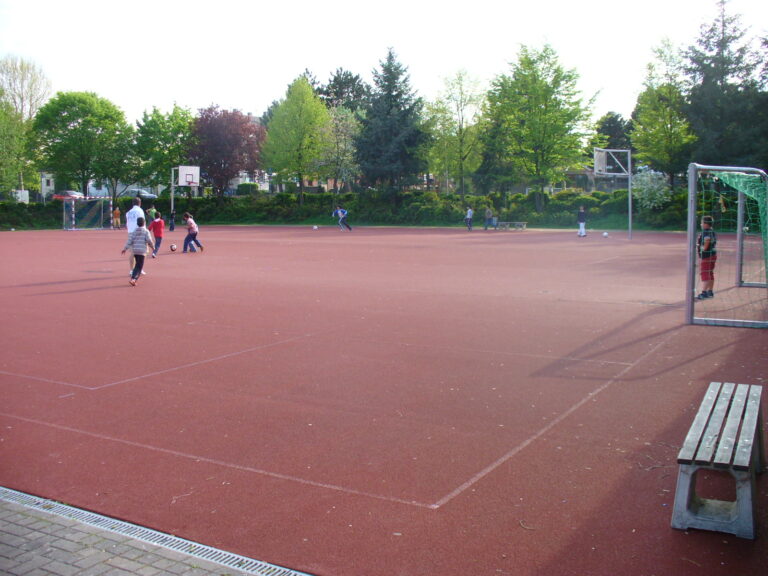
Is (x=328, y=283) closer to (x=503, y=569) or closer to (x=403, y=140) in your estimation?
(x=503, y=569)

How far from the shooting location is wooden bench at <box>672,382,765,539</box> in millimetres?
4109

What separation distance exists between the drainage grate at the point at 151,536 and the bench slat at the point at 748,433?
2.57 meters

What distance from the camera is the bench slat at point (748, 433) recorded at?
4.08 meters

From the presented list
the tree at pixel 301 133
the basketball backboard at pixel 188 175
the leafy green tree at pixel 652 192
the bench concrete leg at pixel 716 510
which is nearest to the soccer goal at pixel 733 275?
the bench concrete leg at pixel 716 510

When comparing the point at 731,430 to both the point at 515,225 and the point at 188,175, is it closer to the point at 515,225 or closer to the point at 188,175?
the point at 515,225

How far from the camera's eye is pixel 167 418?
6.62 metres

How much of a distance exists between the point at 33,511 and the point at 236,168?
211 feet

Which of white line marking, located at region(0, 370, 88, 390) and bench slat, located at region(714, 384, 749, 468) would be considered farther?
white line marking, located at region(0, 370, 88, 390)

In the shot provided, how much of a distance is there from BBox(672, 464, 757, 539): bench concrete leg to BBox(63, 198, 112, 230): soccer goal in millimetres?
54057

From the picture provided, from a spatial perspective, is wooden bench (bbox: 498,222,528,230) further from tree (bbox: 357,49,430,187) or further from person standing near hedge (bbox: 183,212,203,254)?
person standing near hedge (bbox: 183,212,203,254)

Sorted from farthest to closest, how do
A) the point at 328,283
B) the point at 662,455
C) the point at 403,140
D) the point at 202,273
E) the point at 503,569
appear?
the point at 403,140 → the point at 202,273 → the point at 328,283 → the point at 662,455 → the point at 503,569

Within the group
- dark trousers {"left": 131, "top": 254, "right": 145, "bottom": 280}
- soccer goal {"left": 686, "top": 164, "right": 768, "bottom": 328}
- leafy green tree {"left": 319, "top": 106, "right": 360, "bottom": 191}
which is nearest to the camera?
soccer goal {"left": 686, "top": 164, "right": 768, "bottom": 328}

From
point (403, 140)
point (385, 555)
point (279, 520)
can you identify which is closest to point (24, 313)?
point (279, 520)

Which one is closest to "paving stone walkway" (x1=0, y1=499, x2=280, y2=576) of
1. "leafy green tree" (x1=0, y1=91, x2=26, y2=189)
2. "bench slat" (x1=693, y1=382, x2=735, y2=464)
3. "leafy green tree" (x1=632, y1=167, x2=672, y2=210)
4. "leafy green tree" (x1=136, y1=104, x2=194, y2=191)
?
"bench slat" (x1=693, y1=382, x2=735, y2=464)
